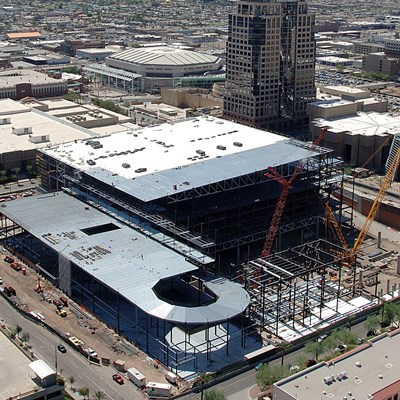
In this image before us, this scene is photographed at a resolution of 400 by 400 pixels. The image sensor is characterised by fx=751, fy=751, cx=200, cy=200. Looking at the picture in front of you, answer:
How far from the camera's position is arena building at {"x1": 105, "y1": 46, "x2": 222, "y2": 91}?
16750cm

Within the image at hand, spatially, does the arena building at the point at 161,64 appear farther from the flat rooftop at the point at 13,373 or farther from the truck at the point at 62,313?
the flat rooftop at the point at 13,373

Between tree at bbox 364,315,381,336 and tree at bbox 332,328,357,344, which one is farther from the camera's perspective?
tree at bbox 364,315,381,336

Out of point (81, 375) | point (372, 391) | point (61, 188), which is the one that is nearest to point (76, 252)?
point (81, 375)

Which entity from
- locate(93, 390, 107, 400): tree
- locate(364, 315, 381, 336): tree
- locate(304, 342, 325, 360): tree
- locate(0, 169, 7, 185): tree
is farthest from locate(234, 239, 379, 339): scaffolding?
locate(0, 169, 7, 185): tree

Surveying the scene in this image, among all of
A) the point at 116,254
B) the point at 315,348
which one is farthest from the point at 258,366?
the point at 116,254

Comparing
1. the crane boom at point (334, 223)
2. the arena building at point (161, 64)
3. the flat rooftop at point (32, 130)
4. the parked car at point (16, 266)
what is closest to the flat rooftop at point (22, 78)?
the flat rooftop at point (32, 130)

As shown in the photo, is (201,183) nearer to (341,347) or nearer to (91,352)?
(91,352)

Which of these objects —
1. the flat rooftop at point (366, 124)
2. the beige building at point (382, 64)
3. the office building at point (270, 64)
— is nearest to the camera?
the flat rooftop at point (366, 124)

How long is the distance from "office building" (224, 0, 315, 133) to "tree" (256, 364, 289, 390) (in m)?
70.9

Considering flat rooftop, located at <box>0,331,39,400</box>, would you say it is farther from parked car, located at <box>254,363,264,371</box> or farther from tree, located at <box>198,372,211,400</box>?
parked car, located at <box>254,363,264,371</box>

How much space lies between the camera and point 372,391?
47469 mm

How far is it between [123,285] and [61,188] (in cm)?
2747

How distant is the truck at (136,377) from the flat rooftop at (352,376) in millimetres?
10703

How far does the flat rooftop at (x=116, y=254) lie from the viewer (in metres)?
58.1
